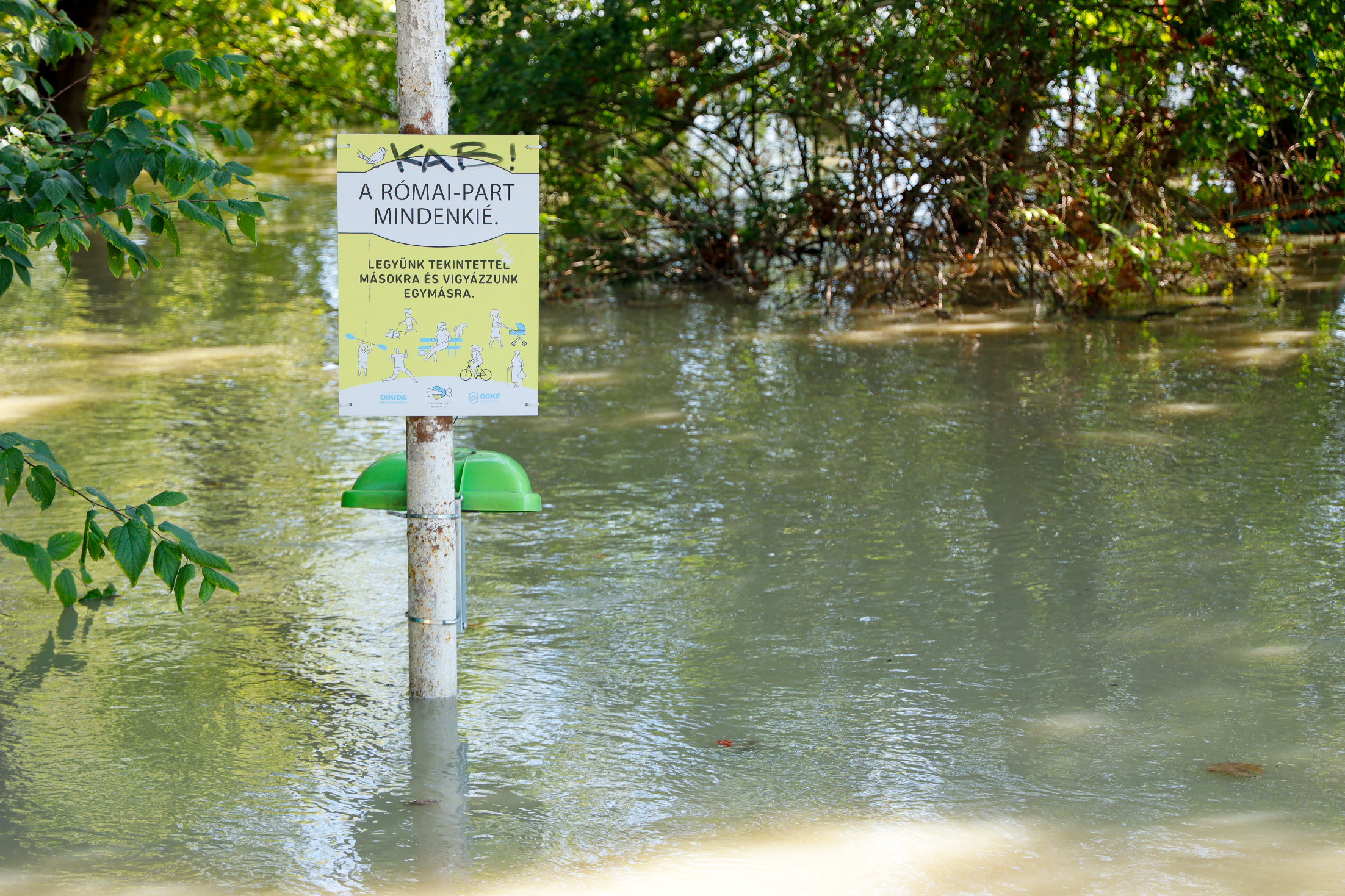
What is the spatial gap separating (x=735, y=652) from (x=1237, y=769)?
1663 millimetres

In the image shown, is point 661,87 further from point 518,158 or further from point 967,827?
point 967,827

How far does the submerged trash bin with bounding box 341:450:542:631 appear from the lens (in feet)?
13.9

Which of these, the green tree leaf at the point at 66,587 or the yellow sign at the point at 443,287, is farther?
the yellow sign at the point at 443,287

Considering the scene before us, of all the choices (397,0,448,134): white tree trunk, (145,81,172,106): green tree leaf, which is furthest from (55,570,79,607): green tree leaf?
(397,0,448,134): white tree trunk

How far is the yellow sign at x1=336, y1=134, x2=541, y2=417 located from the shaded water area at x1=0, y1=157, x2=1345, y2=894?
3.46ft

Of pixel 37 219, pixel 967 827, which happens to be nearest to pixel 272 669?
pixel 37 219

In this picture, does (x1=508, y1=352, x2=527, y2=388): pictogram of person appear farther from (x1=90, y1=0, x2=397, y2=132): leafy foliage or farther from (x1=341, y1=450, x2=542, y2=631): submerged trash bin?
(x1=90, y1=0, x2=397, y2=132): leafy foliage

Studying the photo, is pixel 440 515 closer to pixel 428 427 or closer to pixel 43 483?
pixel 428 427

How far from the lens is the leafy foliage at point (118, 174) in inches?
134

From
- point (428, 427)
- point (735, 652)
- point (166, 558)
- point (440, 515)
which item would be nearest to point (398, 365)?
point (428, 427)

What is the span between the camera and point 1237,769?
12.5 feet

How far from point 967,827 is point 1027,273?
27.8 feet

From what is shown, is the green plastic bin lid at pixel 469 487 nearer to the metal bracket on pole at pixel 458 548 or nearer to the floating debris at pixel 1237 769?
the metal bracket on pole at pixel 458 548

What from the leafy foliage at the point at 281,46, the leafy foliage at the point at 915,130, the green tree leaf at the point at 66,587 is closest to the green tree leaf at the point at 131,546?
the green tree leaf at the point at 66,587
